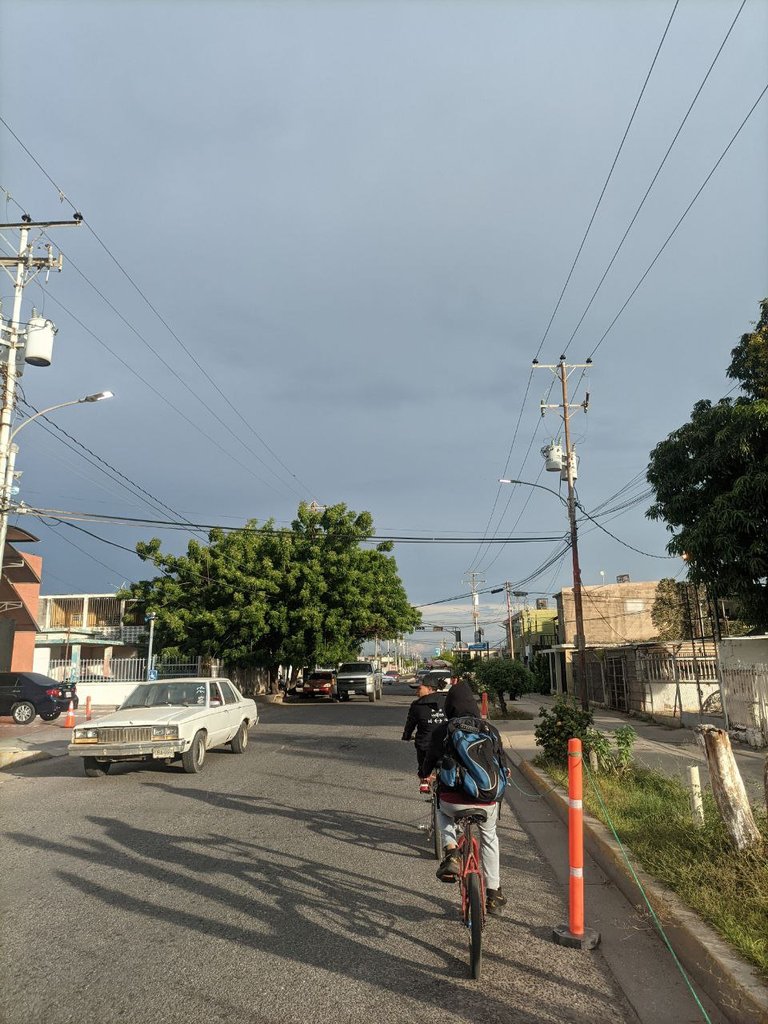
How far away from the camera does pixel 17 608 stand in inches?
1112

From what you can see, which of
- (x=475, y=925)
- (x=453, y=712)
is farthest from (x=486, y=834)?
(x=453, y=712)

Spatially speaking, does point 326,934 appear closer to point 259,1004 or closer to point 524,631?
point 259,1004

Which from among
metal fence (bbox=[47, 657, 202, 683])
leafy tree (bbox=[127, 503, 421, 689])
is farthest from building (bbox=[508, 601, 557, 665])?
metal fence (bbox=[47, 657, 202, 683])

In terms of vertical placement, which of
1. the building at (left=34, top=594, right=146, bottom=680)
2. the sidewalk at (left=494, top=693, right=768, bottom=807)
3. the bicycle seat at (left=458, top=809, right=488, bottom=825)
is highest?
the building at (left=34, top=594, right=146, bottom=680)

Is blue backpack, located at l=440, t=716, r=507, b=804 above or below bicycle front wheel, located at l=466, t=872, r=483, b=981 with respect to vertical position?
above

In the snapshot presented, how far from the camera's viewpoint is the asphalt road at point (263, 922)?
379 cm

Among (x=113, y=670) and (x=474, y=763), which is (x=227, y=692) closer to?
(x=474, y=763)

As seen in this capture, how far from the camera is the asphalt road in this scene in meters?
3.79

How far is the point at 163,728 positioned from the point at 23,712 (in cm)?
1349

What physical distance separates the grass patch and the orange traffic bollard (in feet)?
2.44

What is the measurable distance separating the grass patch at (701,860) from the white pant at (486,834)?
1.28m

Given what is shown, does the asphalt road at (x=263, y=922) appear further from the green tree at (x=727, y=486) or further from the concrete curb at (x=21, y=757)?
the green tree at (x=727, y=486)

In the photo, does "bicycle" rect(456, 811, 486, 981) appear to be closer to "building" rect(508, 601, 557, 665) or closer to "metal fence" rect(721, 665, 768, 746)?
"metal fence" rect(721, 665, 768, 746)

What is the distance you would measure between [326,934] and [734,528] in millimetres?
12135
